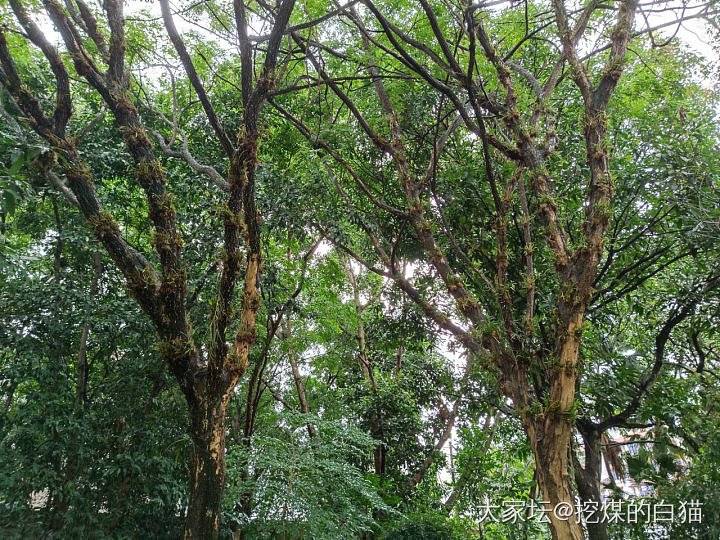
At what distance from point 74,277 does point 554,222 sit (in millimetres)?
4624

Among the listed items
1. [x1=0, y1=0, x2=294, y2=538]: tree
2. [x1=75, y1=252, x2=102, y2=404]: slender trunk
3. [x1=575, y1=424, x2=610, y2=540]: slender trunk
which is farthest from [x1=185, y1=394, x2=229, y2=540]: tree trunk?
[x1=575, y1=424, x2=610, y2=540]: slender trunk

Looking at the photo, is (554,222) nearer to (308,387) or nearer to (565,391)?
(565,391)

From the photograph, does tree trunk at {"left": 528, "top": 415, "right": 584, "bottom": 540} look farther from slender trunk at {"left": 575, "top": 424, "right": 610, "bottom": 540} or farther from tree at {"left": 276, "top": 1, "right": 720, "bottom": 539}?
slender trunk at {"left": 575, "top": 424, "right": 610, "bottom": 540}

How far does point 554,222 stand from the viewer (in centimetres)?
311

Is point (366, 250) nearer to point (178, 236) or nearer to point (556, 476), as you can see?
point (178, 236)

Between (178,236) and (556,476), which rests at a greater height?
(178,236)

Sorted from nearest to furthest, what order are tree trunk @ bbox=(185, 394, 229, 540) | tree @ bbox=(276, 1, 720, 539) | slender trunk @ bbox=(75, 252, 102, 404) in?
tree trunk @ bbox=(185, 394, 229, 540) < tree @ bbox=(276, 1, 720, 539) < slender trunk @ bbox=(75, 252, 102, 404)

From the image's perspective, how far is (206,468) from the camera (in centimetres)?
235

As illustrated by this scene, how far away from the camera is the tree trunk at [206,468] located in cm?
227

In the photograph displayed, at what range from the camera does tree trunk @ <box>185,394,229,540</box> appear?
89.5 inches

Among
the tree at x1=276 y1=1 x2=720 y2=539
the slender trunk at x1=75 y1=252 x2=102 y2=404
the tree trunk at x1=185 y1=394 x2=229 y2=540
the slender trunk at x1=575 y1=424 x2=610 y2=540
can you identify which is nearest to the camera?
the tree trunk at x1=185 y1=394 x2=229 y2=540

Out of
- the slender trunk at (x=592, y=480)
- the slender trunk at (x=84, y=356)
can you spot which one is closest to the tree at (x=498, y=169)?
the slender trunk at (x=592, y=480)

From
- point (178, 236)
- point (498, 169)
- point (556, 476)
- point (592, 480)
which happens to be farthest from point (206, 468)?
point (592, 480)

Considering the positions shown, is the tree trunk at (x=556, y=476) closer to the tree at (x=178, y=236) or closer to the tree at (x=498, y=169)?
the tree at (x=498, y=169)
